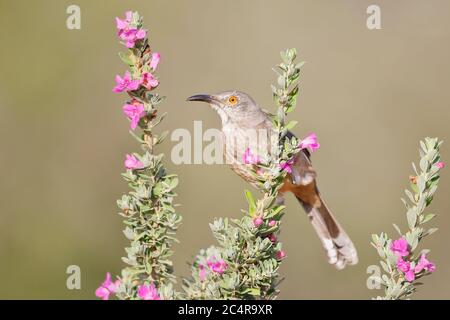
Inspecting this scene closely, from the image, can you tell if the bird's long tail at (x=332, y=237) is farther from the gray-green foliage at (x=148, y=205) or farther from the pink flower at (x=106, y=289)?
the pink flower at (x=106, y=289)

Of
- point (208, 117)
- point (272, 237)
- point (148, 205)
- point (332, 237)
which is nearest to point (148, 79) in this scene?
point (148, 205)

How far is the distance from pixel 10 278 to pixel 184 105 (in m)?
2.24

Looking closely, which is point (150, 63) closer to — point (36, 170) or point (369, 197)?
point (36, 170)

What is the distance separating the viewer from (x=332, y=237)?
17.0ft

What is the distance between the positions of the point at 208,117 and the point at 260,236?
14.8 ft

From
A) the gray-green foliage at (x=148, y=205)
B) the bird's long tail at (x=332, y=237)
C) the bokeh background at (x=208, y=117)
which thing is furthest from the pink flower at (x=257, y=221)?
the bokeh background at (x=208, y=117)

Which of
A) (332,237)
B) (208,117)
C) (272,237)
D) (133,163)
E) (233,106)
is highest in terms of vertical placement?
(208,117)

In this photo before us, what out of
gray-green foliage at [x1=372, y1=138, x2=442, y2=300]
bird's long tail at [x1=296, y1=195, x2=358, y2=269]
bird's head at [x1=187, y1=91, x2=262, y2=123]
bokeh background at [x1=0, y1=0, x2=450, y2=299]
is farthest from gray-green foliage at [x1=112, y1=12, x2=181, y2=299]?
bokeh background at [x1=0, y1=0, x2=450, y2=299]

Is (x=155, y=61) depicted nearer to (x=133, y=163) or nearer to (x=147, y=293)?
(x=133, y=163)

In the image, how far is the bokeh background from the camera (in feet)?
20.9

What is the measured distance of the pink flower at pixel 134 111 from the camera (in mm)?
2516

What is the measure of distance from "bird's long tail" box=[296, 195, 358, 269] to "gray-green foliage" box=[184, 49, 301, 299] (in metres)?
2.51
